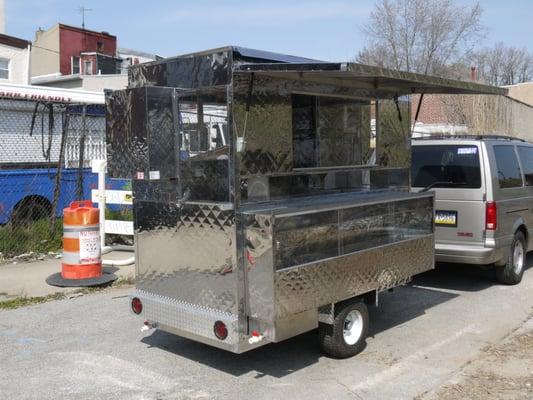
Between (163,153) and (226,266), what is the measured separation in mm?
1161

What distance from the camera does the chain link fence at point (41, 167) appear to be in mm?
9844

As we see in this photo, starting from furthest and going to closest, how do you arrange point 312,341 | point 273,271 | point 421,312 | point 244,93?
point 421,312 < point 312,341 < point 244,93 < point 273,271

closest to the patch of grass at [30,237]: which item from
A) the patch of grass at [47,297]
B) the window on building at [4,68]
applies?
the patch of grass at [47,297]

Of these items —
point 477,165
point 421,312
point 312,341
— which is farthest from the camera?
point 477,165

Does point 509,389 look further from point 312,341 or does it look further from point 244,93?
point 244,93

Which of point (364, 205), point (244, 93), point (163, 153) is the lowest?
point (364, 205)

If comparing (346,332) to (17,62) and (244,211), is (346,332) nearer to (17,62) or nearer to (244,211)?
(244,211)

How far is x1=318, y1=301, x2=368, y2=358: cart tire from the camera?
5.18m

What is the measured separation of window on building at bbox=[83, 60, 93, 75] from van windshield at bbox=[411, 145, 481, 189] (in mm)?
30568

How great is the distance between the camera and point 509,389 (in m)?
4.67

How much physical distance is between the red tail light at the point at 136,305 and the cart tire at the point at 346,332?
1.64 metres

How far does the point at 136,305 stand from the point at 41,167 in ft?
21.3

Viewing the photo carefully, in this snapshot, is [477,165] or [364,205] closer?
[364,205]

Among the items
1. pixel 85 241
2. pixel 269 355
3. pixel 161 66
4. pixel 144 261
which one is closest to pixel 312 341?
pixel 269 355
